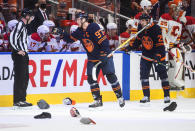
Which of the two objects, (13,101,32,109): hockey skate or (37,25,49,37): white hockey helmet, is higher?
(37,25,49,37): white hockey helmet

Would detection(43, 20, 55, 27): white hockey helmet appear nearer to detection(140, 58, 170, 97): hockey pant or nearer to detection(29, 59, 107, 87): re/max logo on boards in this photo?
detection(29, 59, 107, 87): re/max logo on boards

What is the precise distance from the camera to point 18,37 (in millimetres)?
7863

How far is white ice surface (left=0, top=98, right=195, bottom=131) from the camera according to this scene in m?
6.12

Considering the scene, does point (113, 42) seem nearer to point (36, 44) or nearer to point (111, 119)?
point (36, 44)

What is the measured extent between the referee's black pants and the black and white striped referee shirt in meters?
0.14

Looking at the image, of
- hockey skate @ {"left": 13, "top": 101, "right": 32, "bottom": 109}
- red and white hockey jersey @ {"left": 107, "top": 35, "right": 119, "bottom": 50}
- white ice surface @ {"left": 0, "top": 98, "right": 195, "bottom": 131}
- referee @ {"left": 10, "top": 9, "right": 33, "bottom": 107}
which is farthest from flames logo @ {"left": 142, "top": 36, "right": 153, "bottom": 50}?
hockey skate @ {"left": 13, "top": 101, "right": 32, "bottom": 109}

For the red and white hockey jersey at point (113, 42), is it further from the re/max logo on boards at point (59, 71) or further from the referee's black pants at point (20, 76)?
the referee's black pants at point (20, 76)

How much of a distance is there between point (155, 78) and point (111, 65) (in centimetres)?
167

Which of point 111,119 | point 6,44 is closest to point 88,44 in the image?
point 111,119

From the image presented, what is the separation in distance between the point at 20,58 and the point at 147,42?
Result: 2.08 m

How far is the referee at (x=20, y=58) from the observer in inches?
310

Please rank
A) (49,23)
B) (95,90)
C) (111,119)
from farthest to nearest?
(49,23) → (95,90) → (111,119)

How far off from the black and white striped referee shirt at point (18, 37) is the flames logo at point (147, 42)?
6.38ft

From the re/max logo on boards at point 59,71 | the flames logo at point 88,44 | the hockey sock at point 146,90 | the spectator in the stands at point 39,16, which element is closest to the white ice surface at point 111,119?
the hockey sock at point 146,90
